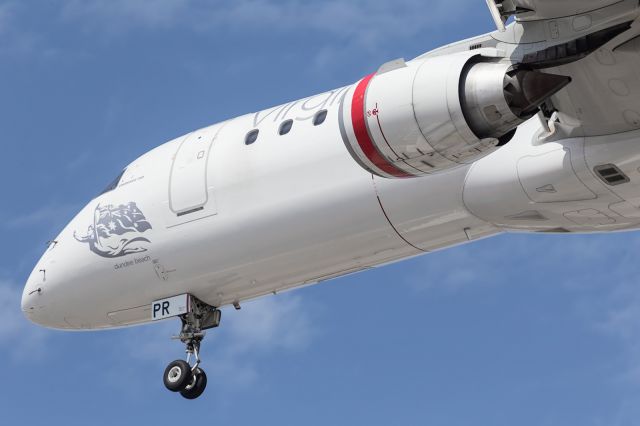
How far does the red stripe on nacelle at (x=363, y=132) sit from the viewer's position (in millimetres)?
16250

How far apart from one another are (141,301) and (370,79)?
264 inches

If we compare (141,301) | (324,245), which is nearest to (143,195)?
(141,301)

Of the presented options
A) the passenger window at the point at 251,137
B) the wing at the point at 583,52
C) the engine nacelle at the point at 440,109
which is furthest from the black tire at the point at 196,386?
the wing at the point at 583,52

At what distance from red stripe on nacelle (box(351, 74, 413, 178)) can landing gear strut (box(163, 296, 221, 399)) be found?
227 inches

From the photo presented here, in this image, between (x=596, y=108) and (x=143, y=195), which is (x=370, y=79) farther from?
(x=143, y=195)

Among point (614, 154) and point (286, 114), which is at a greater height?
point (286, 114)

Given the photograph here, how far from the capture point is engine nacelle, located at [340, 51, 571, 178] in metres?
15.7

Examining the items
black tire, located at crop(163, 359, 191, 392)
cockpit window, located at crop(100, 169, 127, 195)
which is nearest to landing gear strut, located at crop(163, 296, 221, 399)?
black tire, located at crop(163, 359, 191, 392)

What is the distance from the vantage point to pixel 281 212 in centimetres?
1952

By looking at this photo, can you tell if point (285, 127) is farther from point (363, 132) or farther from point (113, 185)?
point (113, 185)

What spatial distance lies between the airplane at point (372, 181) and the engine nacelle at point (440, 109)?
0.02 metres

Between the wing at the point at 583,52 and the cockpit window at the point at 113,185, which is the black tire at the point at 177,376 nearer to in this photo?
the cockpit window at the point at 113,185

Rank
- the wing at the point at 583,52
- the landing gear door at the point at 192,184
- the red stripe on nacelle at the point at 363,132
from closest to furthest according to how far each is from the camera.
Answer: the wing at the point at 583,52
the red stripe on nacelle at the point at 363,132
the landing gear door at the point at 192,184

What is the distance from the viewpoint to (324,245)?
765 inches
